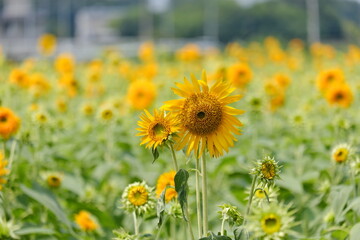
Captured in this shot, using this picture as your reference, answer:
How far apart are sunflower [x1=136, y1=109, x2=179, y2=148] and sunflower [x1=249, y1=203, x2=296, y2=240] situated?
32cm

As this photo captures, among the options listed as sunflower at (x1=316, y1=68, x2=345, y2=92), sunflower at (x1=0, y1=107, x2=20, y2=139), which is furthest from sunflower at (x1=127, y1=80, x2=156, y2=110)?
sunflower at (x1=0, y1=107, x2=20, y2=139)

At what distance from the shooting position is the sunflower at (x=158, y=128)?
→ 116cm

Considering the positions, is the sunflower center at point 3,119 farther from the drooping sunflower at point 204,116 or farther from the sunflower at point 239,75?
the sunflower at point 239,75

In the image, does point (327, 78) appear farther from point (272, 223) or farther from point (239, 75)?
point (272, 223)

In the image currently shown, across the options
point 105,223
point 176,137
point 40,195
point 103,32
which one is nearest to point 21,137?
point 40,195

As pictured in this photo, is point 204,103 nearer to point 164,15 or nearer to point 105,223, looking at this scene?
point 105,223

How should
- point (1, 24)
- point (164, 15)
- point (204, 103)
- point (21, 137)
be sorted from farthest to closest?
point (164, 15) < point (1, 24) < point (21, 137) < point (204, 103)

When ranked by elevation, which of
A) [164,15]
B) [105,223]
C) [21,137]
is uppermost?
[164,15]

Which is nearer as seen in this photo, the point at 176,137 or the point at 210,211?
the point at 176,137

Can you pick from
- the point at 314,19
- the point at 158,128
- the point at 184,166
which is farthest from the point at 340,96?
the point at 314,19

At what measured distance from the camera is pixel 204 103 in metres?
1.16

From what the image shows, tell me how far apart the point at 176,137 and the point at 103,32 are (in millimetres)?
12291

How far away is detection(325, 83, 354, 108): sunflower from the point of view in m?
3.09

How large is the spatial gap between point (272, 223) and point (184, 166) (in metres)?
1.67
